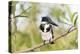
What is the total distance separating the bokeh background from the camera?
1283 millimetres

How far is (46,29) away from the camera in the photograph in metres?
1.36

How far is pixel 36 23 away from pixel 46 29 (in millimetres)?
105

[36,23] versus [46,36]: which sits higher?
[36,23]

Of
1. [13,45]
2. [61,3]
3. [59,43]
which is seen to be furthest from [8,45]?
[61,3]

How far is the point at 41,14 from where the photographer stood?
1.35m

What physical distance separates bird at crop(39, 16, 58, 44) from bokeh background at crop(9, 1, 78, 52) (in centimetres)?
3

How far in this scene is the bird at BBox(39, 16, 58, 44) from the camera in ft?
4.42

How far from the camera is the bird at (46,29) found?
135cm

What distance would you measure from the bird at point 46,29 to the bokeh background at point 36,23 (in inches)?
1.1

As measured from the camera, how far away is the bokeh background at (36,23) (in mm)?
1283

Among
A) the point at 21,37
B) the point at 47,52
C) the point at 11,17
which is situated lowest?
the point at 47,52

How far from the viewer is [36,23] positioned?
133 cm

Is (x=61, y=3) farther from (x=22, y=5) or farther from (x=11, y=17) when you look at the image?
(x=11, y=17)

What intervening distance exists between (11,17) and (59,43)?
0.48 metres
